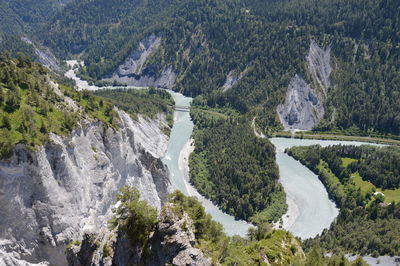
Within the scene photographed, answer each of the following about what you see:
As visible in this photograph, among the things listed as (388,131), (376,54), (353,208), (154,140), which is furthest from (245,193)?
(376,54)

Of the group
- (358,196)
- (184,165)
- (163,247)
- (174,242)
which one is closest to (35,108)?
(163,247)

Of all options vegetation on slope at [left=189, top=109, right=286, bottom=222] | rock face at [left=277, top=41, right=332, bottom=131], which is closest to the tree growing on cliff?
vegetation on slope at [left=189, top=109, right=286, bottom=222]

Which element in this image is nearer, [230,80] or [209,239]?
[209,239]

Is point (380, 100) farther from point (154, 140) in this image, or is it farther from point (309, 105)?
point (154, 140)

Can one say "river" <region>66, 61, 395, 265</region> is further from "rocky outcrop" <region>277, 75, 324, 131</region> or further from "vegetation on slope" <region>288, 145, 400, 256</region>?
"rocky outcrop" <region>277, 75, 324, 131</region>

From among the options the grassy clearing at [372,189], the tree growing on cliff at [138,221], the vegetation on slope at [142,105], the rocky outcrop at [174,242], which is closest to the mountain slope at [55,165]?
the tree growing on cliff at [138,221]

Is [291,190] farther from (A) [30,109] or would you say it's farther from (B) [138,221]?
(B) [138,221]
